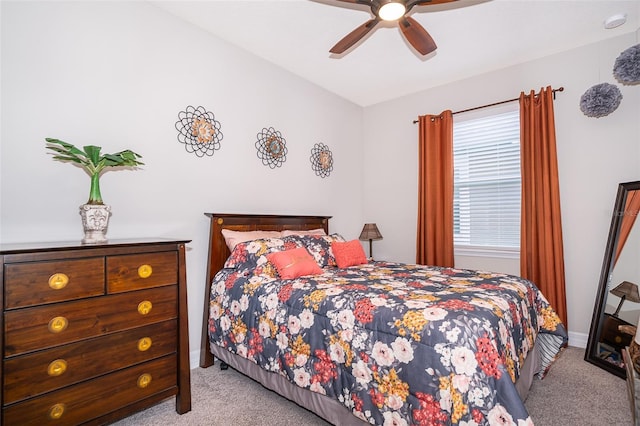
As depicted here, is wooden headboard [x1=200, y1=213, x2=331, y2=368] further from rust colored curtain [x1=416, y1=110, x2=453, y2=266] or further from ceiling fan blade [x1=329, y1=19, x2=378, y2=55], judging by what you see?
rust colored curtain [x1=416, y1=110, x2=453, y2=266]

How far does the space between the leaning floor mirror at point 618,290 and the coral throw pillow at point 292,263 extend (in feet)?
7.63

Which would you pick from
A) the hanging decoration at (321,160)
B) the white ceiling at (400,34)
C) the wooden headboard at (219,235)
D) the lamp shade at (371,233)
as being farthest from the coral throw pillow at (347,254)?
the white ceiling at (400,34)

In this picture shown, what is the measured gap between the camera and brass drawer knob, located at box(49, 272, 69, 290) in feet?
4.63

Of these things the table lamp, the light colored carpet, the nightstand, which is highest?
the table lamp

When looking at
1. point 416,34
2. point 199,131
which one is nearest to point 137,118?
point 199,131

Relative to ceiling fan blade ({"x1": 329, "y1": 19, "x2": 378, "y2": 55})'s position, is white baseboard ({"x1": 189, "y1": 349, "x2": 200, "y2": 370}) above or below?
below

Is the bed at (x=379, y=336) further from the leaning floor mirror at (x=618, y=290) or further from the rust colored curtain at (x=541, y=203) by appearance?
the rust colored curtain at (x=541, y=203)

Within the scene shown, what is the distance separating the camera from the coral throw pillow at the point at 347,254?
2.74 m

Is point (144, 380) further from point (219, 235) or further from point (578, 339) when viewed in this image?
point (578, 339)

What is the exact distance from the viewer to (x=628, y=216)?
100 inches

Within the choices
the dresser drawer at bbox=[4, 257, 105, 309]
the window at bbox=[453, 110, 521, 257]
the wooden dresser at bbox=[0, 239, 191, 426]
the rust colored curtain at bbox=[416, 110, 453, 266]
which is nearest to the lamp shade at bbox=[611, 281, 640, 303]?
the window at bbox=[453, 110, 521, 257]

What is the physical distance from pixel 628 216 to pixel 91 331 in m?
3.80

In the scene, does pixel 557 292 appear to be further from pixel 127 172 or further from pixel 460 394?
pixel 127 172

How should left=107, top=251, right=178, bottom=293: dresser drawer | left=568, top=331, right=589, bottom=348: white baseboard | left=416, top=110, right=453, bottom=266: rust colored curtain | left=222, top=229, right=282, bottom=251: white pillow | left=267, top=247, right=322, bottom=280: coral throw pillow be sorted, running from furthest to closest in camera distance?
left=416, top=110, right=453, bottom=266: rust colored curtain
left=568, top=331, right=589, bottom=348: white baseboard
left=222, top=229, right=282, bottom=251: white pillow
left=267, top=247, right=322, bottom=280: coral throw pillow
left=107, top=251, right=178, bottom=293: dresser drawer
